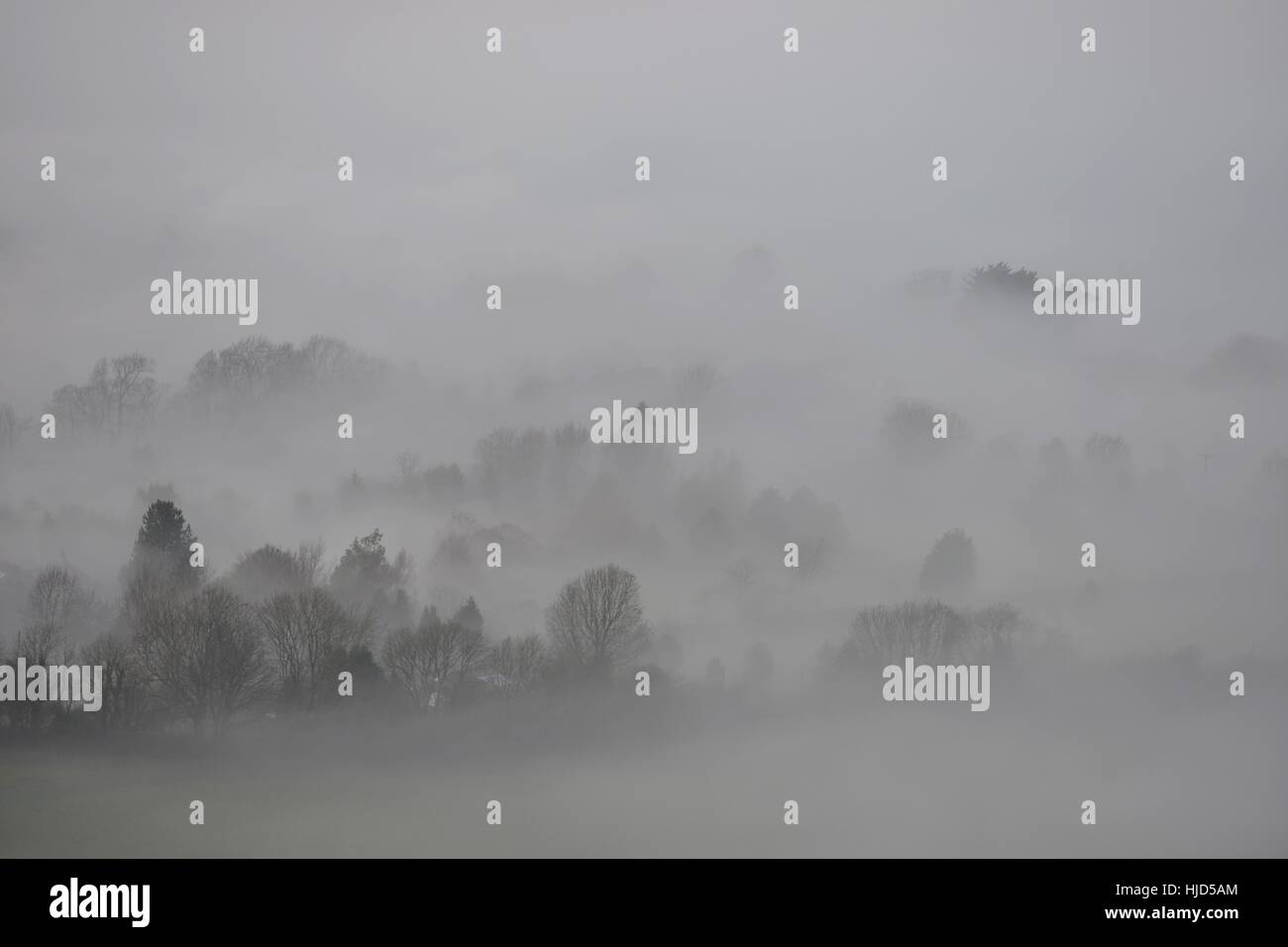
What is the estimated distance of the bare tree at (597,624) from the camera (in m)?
38.2

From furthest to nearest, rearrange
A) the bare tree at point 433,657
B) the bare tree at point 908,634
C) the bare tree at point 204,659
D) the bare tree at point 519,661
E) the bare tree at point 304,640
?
the bare tree at point 908,634 → the bare tree at point 519,661 → the bare tree at point 433,657 → the bare tree at point 304,640 → the bare tree at point 204,659

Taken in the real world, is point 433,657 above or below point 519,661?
above

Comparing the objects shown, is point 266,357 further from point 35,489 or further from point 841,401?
point 841,401

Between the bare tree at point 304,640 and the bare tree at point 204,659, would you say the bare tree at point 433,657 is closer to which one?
the bare tree at point 304,640

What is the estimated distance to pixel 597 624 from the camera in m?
38.4

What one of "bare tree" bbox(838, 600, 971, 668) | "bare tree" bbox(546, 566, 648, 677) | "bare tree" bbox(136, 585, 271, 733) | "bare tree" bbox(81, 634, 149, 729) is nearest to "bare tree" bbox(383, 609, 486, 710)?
"bare tree" bbox(546, 566, 648, 677)

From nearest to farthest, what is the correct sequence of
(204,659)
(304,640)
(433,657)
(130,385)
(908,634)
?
(204,659), (304,640), (433,657), (908,634), (130,385)

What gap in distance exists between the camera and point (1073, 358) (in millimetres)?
43875

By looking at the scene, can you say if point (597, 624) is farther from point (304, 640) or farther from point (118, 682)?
point (118, 682)

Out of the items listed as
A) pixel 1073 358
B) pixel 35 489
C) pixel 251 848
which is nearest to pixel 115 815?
pixel 251 848

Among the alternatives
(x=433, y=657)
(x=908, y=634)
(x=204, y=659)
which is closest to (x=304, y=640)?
(x=204, y=659)

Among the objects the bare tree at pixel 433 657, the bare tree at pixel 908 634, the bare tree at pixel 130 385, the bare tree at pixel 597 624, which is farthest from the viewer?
the bare tree at pixel 130 385

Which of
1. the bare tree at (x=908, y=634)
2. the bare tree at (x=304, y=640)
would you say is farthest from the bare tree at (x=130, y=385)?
the bare tree at (x=908, y=634)

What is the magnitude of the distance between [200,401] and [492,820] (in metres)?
18.6
